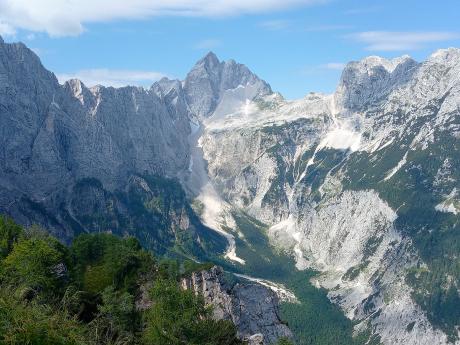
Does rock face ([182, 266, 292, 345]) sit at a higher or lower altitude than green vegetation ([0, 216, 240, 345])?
lower

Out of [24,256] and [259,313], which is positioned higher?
[24,256]

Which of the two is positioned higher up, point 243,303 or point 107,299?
point 107,299

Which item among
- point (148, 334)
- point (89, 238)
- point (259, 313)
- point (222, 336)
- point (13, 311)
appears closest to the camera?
point (13, 311)

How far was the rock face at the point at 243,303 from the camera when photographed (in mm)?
88125

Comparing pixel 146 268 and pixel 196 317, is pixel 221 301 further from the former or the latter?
pixel 196 317

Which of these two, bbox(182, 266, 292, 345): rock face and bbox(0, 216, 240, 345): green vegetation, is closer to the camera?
bbox(0, 216, 240, 345): green vegetation

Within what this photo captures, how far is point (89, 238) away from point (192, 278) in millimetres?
29494

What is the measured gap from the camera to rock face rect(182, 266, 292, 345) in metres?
A: 88.1

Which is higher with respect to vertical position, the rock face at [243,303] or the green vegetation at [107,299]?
the green vegetation at [107,299]

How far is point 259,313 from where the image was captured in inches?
3637

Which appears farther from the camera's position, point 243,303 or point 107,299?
point 243,303

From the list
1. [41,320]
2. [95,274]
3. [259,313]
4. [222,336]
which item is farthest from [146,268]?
[41,320]

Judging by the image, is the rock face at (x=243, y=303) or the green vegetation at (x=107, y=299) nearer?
the green vegetation at (x=107, y=299)

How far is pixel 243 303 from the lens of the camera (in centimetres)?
9281
